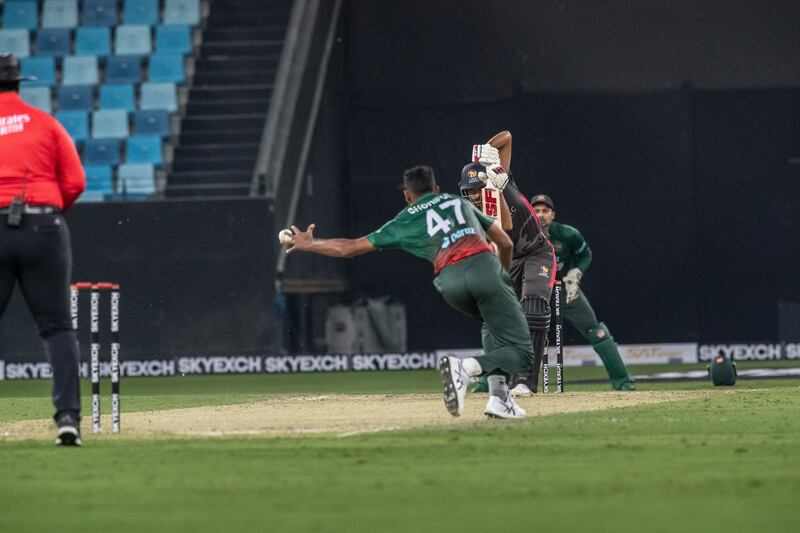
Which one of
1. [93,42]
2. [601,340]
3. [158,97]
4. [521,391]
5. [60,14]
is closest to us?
[521,391]

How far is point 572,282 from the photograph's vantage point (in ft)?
49.8

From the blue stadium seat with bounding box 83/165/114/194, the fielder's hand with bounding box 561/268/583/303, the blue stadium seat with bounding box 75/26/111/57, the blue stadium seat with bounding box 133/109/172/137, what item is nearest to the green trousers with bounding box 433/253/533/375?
the fielder's hand with bounding box 561/268/583/303

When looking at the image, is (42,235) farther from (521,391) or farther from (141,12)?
(141,12)

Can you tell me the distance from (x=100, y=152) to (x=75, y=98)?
1532 millimetres

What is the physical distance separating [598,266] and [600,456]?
18.5 meters

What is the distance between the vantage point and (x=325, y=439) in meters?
9.23

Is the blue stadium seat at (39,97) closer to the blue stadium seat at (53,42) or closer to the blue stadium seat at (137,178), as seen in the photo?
the blue stadium seat at (53,42)

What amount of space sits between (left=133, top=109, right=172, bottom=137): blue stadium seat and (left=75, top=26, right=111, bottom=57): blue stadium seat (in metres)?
1.80

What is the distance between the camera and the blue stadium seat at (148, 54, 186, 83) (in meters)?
26.8

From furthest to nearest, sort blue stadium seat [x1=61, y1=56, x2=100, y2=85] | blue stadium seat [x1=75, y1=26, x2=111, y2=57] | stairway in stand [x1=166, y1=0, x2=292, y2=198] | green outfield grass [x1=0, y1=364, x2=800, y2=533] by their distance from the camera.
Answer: blue stadium seat [x1=75, y1=26, x2=111, y2=57] → blue stadium seat [x1=61, y1=56, x2=100, y2=85] → stairway in stand [x1=166, y1=0, x2=292, y2=198] → green outfield grass [x1=0, y1=364, x2=800, y2=533]

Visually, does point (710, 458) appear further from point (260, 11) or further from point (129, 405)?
point (260, 11)

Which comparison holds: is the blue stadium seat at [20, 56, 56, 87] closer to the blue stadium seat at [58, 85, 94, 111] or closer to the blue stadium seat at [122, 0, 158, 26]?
the blue stadium seat at [58, 85, 94, 111]

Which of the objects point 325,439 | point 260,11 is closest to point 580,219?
point 260,11

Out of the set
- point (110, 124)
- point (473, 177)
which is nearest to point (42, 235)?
point (473, 177)
